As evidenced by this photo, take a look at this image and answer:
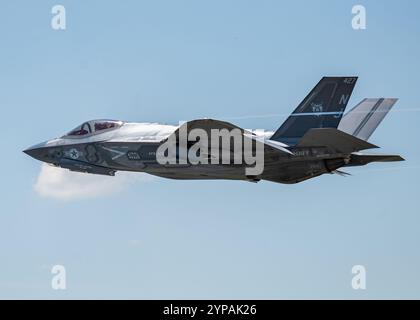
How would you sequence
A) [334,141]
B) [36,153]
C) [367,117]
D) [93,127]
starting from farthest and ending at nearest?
[36,153], [93,127], [367,117], [334,141]

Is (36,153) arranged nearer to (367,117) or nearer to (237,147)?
(237,147)

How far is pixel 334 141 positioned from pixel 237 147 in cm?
452

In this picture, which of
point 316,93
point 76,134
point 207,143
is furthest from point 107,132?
point 316,93

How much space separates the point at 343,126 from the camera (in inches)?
1863

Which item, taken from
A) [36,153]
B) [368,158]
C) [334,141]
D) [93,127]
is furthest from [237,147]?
[36,153]

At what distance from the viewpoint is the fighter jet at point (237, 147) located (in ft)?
139

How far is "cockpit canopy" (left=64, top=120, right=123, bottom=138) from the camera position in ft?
159

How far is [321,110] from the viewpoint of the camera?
45406 mm

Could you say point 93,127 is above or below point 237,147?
above

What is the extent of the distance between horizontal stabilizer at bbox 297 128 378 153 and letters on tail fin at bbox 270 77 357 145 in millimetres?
2922

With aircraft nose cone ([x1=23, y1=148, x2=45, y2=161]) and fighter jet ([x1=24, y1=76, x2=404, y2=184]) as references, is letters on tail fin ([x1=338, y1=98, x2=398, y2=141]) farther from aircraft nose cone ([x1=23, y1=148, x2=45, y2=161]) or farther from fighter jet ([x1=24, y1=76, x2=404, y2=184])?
aircraft nose cone ([x1=23, y1=148, x2=45, y2=161])

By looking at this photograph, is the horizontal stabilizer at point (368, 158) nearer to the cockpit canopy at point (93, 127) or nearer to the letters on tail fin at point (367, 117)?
the letters on tail fin at point (367, 117)

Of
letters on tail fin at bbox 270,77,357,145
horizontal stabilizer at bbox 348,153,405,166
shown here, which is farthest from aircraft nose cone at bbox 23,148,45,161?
horizontal stabilizer at bbox 348,153,405,166

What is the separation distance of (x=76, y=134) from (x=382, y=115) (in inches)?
601
